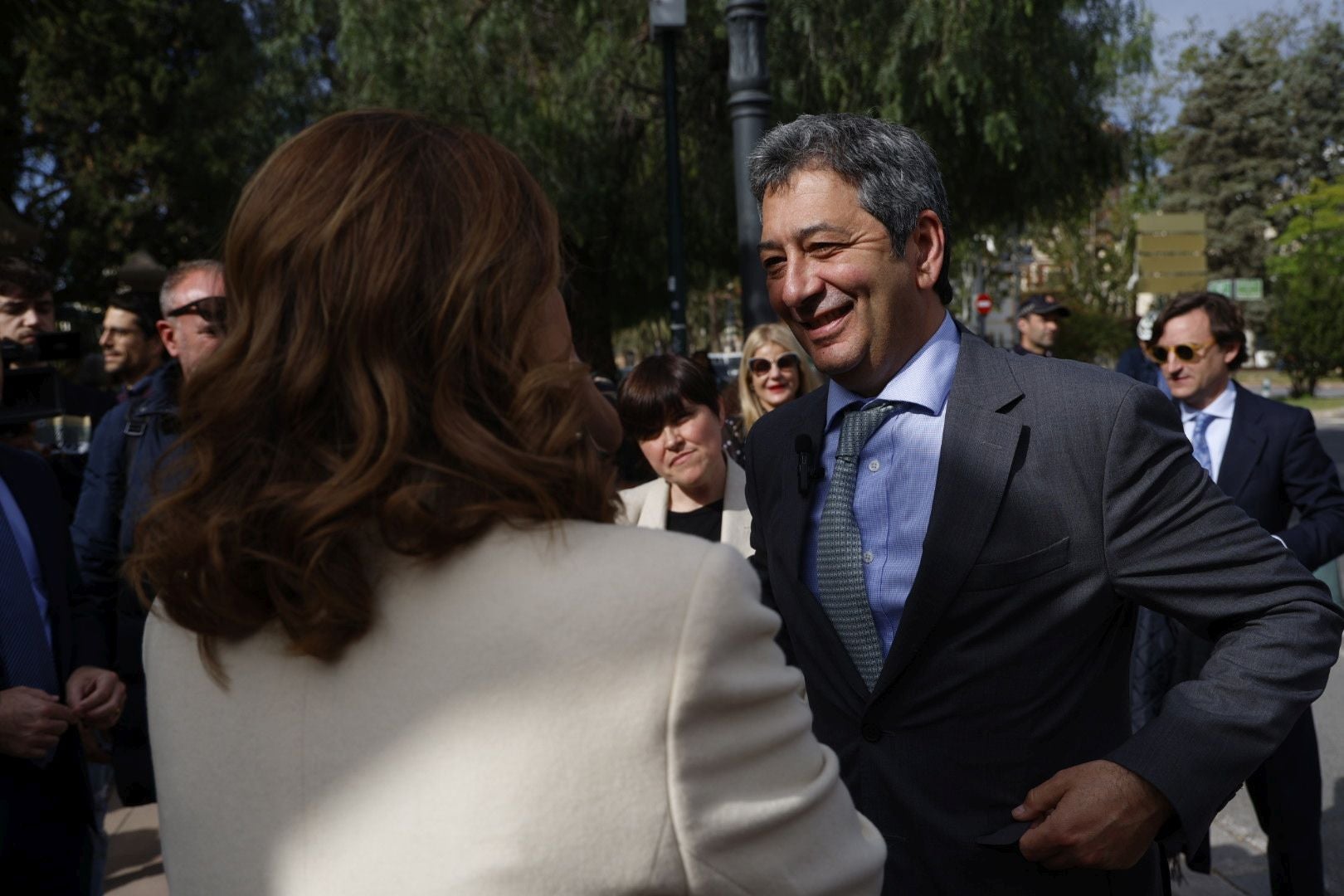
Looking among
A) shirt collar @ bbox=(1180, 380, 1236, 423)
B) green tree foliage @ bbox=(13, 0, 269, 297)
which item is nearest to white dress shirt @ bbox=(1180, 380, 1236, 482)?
shirt collar @ bbox=(1180, 380, 1236, 423)

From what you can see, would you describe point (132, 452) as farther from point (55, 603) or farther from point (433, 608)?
point (433, 608)

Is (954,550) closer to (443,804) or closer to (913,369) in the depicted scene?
(913,369)

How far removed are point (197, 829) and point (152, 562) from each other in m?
0.27

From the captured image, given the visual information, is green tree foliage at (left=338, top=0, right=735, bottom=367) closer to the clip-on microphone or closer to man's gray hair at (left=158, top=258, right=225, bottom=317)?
man's gray hair at (left=158, top=258, right=225, bottom=317)

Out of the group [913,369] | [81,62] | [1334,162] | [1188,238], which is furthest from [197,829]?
[1334,162]

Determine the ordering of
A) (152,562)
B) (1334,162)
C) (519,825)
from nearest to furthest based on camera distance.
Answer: (519,825), (152,562), (1334,162)

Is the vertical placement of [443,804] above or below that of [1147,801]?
above

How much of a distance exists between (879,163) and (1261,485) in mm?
2798

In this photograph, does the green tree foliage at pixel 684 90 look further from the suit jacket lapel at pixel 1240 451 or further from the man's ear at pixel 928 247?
the man's ear at pixel 928 247

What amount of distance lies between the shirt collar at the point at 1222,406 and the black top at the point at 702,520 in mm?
1656

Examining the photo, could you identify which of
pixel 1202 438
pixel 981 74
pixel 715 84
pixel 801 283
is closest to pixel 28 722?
pixel 801 283

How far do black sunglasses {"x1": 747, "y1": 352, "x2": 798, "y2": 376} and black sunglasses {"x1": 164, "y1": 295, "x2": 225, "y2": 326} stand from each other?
2.58m

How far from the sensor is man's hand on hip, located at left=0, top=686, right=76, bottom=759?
2.92 m

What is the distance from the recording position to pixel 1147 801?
77.6 inches
